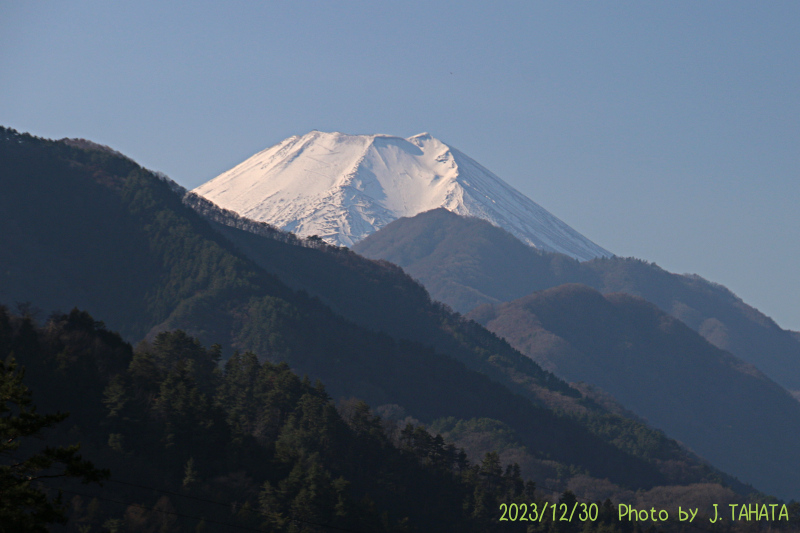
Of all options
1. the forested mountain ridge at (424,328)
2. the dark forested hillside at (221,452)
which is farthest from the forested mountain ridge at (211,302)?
the dark forested hillside at (221,452)

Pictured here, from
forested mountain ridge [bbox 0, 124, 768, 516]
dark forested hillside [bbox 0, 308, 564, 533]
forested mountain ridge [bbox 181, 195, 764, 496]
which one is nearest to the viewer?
dark forested hillside [bbox 0, 308, 564, 533]

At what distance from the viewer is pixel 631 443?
15550 centimetres

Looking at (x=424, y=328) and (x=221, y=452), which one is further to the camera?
(x=424, y=328)

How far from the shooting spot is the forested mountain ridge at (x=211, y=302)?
136 metres

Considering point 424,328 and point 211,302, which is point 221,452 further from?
point 424,328

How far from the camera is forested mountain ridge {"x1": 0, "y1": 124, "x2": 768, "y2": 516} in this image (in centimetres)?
13588

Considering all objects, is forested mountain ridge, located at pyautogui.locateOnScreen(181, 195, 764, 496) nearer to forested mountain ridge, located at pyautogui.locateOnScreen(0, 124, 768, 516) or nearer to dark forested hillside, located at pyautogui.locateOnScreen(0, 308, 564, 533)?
forested mountain ridge, located at pyautogui.locateOnScreen(0, 124, 768, 516)

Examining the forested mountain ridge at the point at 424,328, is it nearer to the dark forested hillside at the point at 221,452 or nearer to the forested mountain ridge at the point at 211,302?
the forested mountain ridge at the point at 211,302

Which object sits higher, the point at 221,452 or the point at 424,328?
the point at 424,328

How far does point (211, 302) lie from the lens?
468 ft

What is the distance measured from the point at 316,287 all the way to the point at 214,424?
128901 millimetres

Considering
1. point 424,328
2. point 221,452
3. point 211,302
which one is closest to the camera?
point 221,452

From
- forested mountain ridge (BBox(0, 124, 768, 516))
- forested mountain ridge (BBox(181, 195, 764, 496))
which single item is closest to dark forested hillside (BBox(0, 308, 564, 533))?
forested mountain ridge (BBox(0, 124, 768, 516))

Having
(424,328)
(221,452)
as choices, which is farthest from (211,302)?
(221,452)
